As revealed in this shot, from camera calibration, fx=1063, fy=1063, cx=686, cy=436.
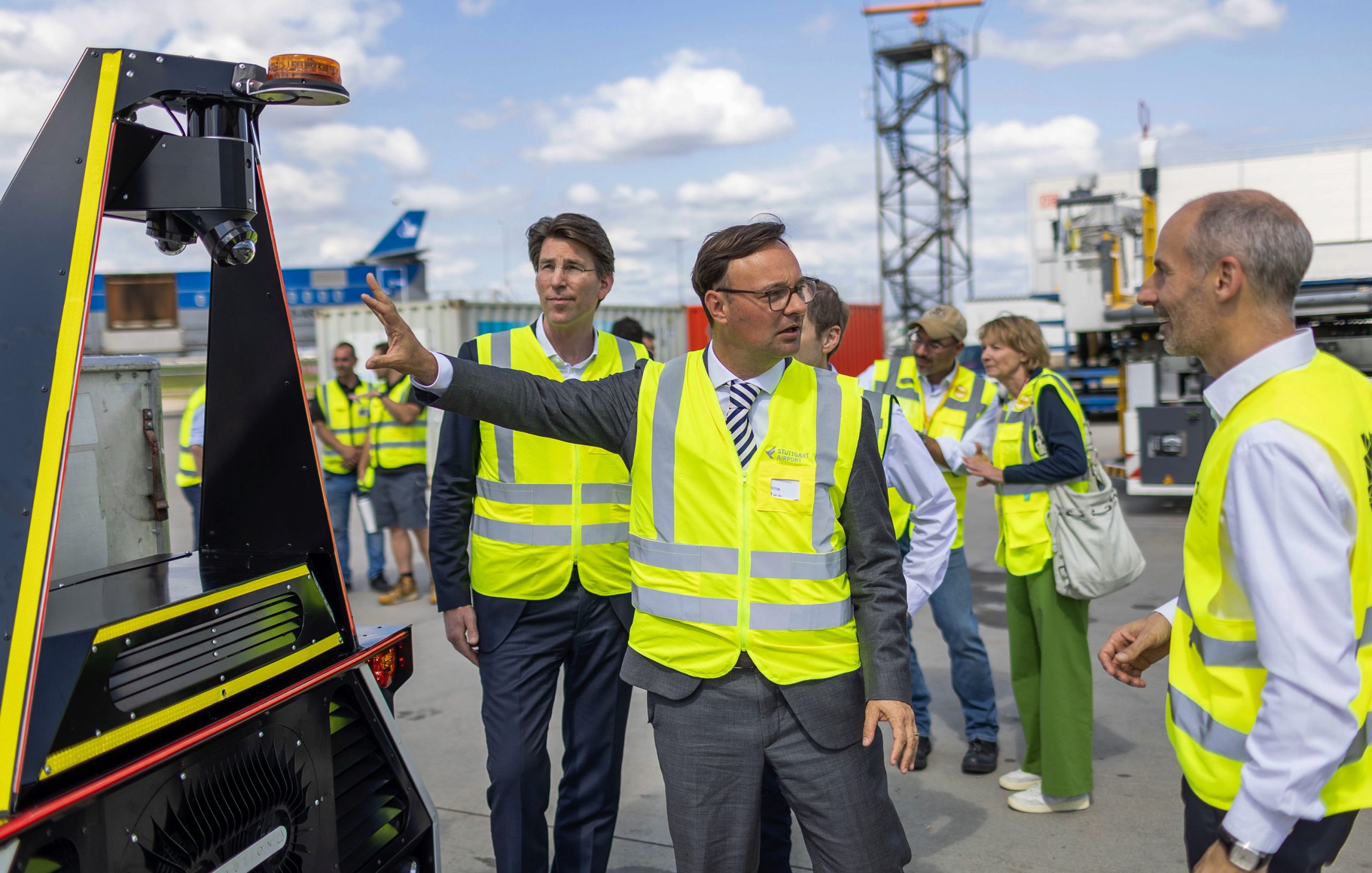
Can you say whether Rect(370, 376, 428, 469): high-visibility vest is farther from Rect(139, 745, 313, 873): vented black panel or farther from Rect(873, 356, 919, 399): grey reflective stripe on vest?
Rect(139, 745, 313, 873): vented black panel

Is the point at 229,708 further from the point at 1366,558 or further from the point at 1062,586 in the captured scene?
the point at 1062,586

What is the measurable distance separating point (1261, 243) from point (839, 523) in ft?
3.24

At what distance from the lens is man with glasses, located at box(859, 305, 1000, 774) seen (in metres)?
4.42

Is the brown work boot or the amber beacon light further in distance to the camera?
the brown work boot

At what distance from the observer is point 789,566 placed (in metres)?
2.24

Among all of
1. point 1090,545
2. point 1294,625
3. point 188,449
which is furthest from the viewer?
point 188,449

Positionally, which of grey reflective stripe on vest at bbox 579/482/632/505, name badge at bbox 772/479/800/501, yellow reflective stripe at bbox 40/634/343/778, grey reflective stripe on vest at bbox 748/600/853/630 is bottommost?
yellow reflective stripe at bbox 40/634/343/778

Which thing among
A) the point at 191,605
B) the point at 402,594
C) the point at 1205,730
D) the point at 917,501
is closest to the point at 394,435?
the point at 402,594

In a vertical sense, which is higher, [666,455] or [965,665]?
[666,455]

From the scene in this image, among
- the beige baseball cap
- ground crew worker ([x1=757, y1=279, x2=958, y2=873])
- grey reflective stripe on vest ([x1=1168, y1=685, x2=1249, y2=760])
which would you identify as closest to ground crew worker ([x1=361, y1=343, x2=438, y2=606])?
the beige baseball cap

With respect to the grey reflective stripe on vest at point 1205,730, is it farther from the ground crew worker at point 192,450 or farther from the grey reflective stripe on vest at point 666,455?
the ground crew worker at point 192,450

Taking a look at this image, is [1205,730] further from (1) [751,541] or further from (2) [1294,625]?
(1) [751,541]

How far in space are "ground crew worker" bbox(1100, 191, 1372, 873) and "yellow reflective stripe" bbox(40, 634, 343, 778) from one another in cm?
175

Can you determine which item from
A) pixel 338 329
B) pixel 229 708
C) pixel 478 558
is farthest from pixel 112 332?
pixel 229 708
